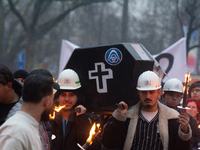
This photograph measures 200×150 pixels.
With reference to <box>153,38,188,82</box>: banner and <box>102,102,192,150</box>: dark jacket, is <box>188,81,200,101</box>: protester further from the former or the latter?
<box>102,102,192,150</box>: dark jacket

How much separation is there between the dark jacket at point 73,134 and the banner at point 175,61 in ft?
13.4

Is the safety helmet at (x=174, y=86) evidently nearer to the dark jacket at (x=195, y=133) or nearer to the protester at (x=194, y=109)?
the protester at (x=194, y=109)

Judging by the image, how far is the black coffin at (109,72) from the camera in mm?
4168

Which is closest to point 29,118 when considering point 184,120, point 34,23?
point 184,120

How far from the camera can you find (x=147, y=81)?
4098 millimetres

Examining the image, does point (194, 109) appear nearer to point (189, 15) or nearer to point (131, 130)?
point (131, 130)

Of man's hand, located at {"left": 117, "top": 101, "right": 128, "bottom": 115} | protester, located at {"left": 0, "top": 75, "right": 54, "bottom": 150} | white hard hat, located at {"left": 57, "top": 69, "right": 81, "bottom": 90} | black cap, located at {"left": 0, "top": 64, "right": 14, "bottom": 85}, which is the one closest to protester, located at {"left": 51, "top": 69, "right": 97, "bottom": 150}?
white hard hat, located at {"left": 57, "top": 69, "right": 81, "bottom": 90}

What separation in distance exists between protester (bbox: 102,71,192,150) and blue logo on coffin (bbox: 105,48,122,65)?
1.23 ft

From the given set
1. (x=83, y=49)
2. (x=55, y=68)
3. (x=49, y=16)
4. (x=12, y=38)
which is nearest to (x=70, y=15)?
(x=49, y=16)

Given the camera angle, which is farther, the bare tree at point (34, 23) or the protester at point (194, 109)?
the bare tree at point (34, 23)

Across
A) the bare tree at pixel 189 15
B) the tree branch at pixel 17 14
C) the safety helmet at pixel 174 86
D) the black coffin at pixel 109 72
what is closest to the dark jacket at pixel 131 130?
the black coffin at pixel 109 72

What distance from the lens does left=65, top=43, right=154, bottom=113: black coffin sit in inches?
164

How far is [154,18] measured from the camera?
1502cm

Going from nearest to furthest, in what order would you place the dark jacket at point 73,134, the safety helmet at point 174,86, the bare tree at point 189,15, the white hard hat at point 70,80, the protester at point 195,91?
the dark jacket at point 73,134
the white hard hat at point 70,80
the safety helmet at point 174,86
the protester at point 195,91
the bare tree at point 189,15
